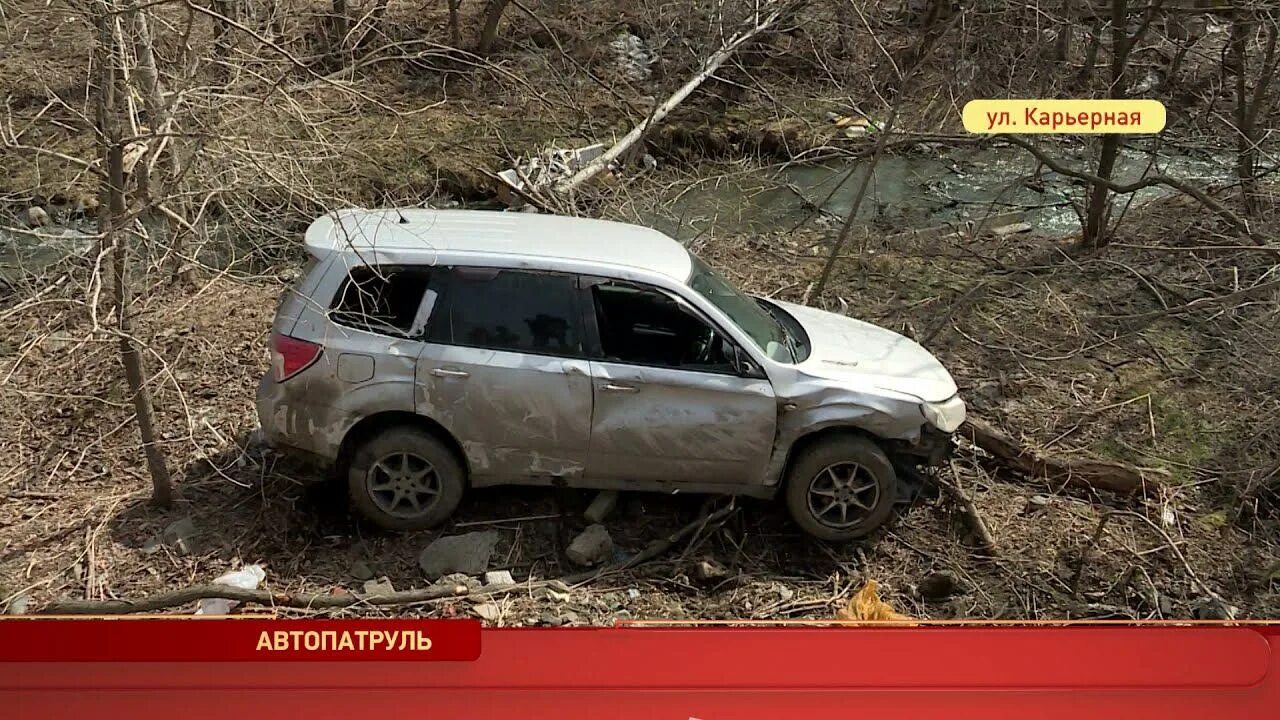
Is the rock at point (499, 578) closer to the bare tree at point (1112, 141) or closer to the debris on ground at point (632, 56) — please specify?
the bare tree at point (1112, 141)

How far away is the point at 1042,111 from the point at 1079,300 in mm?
582

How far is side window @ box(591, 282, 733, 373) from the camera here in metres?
2.47

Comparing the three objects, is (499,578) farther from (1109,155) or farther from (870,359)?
(1109,155)

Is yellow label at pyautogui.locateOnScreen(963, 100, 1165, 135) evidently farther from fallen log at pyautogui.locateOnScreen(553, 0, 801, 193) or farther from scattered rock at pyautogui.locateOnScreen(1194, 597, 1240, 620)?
fallen log at pyautogui.locateOnScreen(553, 0, 801, 193)

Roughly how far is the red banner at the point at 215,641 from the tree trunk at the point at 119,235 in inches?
15.3

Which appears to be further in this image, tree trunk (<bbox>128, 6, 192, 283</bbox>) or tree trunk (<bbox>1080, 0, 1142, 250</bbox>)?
tree trunk (<bbox>1080, 0, 1142, 250</bbox>)

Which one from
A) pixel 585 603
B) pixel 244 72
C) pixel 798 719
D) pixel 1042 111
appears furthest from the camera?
pixel 1042 111

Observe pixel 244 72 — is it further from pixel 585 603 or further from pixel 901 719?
pixel 901 719

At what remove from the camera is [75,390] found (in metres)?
2.35

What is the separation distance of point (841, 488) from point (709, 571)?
0.48 metres

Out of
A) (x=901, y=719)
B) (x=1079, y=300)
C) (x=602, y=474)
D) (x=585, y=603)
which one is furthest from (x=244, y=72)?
(x=1079, y=300)

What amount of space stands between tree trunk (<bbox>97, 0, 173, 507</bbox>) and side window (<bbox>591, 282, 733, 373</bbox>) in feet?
3.79

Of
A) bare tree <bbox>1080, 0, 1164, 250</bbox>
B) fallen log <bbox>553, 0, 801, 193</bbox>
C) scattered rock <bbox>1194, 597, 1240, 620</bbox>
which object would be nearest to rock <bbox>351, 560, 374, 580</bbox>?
fallen log <bbox>553, 0, 801, 193</bbox>

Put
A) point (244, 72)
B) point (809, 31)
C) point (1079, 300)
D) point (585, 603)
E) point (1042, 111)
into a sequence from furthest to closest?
point (809, 31) → point (1079, 300) → point (1042, 111) → point (244, 72) → point (585, 603)
